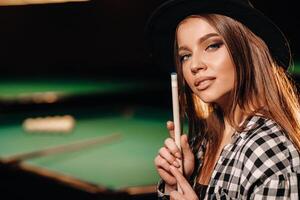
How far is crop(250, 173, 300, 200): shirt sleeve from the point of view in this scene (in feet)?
3.94

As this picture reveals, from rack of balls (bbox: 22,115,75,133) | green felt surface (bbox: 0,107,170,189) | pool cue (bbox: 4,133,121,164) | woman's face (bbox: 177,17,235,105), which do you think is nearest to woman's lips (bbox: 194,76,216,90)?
woman's face (bbox: 177,17,235,105)

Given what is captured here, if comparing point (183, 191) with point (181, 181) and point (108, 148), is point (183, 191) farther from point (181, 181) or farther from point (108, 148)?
point (108, 148)

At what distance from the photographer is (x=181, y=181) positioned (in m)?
1.36

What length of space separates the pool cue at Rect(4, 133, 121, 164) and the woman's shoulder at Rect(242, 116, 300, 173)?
7.90 ft

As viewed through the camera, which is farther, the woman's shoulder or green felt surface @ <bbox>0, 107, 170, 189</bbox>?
green felt surface @ <bbox>0, 107, 170, 189</bbox>

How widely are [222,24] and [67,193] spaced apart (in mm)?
1645

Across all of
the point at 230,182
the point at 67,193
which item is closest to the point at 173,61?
the point at 230,182

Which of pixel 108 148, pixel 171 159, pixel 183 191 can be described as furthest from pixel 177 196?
pixel 108 148

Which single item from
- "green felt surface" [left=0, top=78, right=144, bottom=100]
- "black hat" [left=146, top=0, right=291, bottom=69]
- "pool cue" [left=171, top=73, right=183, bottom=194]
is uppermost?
"green felt surface" [left=0, top=78, right=144, bottom=100]

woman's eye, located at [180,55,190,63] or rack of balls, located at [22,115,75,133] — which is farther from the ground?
rack of balls, located at [22,115,75,133]

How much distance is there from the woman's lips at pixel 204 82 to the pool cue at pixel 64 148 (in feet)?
7.39

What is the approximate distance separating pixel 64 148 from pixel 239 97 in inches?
115

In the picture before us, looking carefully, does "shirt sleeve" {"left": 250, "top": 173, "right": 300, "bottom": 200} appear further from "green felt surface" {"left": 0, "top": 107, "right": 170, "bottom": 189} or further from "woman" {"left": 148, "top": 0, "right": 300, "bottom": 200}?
"green felt surface" {"left": 0, "top": 107, "right": 170, "bottom": 189}

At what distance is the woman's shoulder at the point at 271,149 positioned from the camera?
122 centimetres
